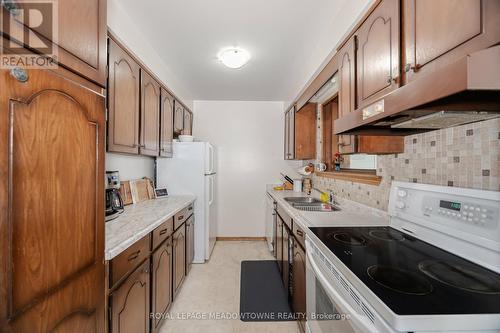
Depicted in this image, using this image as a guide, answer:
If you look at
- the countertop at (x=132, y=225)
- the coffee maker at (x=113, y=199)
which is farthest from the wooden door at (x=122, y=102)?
the countertop at (x=132, y=225)

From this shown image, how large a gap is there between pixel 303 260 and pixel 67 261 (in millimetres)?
1314

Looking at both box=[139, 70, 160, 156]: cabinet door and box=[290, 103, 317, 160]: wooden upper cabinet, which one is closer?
box=[139, 70, 160, 156]: cabinet door

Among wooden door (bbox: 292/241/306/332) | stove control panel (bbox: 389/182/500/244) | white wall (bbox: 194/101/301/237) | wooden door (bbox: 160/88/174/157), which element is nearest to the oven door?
wooden door (bbox: 292/241/306/332)

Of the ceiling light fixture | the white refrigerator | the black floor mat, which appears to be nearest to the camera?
the black floor mat

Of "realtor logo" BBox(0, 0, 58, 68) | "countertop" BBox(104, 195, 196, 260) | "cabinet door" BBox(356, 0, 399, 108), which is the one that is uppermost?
"cabinet door" BBox(356, 0, 399, 108)

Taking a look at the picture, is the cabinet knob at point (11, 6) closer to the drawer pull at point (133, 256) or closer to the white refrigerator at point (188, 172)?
the drawer pull at point (133, 256)

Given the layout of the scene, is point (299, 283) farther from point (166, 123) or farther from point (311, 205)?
point (166, 123)

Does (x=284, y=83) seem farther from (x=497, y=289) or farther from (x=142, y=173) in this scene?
(x=497, y=289)

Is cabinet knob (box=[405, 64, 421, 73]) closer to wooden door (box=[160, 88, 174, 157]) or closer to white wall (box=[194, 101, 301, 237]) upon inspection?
wooden door (box=[160, 88, 174, 157])

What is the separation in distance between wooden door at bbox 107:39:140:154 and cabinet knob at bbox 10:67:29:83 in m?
0.95

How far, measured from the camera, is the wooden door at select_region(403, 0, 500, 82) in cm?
65

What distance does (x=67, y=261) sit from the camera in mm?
726

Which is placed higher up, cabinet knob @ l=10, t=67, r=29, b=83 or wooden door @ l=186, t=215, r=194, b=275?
cabinet knob @ l=10, t=67, r=29, b=83

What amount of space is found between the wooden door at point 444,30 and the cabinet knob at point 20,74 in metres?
1.31
